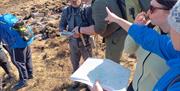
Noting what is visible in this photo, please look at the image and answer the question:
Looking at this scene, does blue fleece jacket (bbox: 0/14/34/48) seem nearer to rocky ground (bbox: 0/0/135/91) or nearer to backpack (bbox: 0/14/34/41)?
backpack (bbox: 0/14/34/41)

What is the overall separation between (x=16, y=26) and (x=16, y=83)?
4.38 ft

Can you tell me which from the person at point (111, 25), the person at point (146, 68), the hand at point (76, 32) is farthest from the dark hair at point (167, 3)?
the hand at point (76, 32)

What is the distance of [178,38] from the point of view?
1836 millimetres

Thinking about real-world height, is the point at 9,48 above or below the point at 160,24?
below

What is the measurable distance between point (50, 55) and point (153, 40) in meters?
5.63

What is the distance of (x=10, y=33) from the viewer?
20.8 ft

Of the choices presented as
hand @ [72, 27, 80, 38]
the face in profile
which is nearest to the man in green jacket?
hand @ [72, 27, 80, 38]

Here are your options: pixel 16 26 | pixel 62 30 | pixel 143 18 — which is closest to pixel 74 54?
pixel 62 30

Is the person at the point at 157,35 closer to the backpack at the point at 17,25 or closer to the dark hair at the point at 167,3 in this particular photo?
the dark hair at the point at 167,3

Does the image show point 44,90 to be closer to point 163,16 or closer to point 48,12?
point 163,16

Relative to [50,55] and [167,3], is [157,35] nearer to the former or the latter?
[167,3]

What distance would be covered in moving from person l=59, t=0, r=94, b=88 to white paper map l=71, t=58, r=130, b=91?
2110 millimetres

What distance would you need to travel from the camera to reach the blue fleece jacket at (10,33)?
6.30 meters

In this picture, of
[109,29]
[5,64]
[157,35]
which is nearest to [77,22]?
[109,29]
